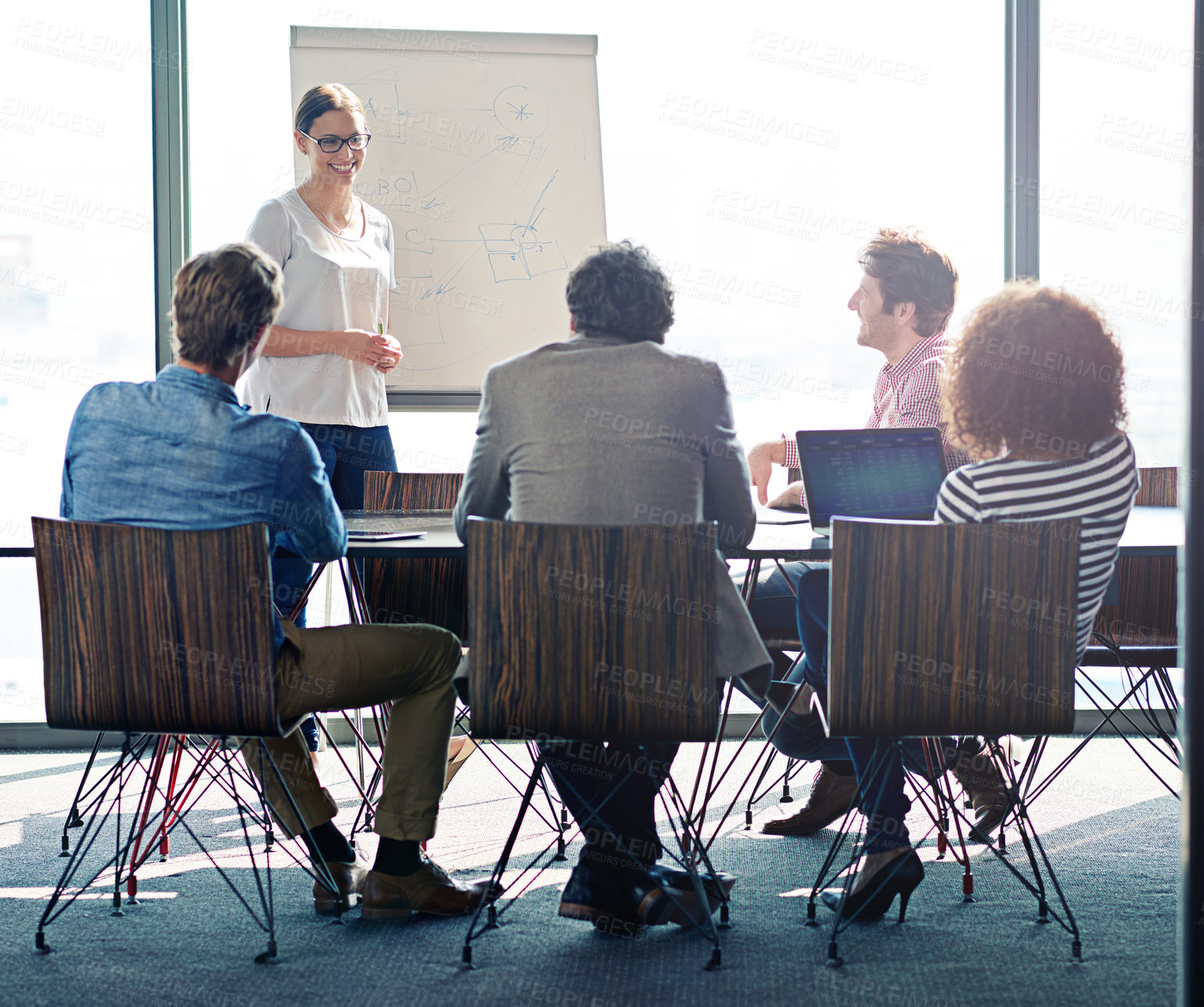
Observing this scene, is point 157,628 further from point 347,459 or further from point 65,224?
point 65,224

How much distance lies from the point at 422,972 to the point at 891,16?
10.5ft

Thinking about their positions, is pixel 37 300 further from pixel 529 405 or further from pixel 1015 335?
pixel 1015 335

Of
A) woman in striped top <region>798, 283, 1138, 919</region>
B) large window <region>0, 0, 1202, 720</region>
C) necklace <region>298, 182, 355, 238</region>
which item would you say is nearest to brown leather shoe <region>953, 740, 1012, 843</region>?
woman in striped top <region>798, 283, 1138, 919</region>

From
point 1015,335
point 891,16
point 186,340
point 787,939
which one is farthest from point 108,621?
point 891,16

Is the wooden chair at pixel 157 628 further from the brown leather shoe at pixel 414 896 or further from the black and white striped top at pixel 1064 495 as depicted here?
the black and white striped top at pixel 1064 495

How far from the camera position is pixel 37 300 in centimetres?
359

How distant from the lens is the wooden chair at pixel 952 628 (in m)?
1.82

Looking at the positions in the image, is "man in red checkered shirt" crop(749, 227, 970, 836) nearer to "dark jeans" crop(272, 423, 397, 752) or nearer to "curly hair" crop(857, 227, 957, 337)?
"curly hair" crop(857, 227, 957, 337)

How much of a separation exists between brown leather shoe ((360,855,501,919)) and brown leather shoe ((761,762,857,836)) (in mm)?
863

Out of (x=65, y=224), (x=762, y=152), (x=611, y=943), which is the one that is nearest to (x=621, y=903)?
(x=611, y=943)

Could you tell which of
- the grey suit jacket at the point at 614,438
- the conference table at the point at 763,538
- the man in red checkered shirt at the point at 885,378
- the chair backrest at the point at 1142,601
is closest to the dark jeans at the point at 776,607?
the man in red checkered shirt at the point at 885,378

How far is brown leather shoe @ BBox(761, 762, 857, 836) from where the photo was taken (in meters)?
2.80

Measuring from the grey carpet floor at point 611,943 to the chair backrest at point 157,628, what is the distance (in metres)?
0.44

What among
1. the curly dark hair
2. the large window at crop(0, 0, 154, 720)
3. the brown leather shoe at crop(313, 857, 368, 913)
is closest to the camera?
the curly dark hair
